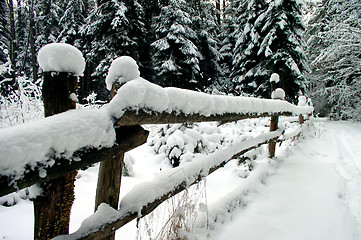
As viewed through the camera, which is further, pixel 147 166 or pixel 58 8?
pixel 58 8

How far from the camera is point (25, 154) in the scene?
0.62 m

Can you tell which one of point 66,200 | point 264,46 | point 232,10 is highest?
point 232,10

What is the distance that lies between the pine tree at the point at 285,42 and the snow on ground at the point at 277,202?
9.25 meters

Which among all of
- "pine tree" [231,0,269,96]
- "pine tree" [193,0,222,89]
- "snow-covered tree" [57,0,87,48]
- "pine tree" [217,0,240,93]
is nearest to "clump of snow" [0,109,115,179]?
"pine tree" [231,0,269,96]

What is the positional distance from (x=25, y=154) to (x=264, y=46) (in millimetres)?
14048

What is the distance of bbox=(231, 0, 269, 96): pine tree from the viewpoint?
13.5 meters

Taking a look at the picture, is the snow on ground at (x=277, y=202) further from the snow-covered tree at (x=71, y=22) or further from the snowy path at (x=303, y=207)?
the snow-covered tree at (x=71, y=22)

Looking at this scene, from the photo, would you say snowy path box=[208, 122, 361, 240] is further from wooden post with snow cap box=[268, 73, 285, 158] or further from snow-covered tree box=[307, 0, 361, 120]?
snow-covered tree box=[307, 0, 361, 120]

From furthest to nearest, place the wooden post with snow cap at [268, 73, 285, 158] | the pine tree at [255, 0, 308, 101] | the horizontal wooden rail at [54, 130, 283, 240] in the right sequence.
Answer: the pine tree at [255, 0, 308, 101] < the wooden post with snow cap at [268, 73, 285, 158] < the horizontal wooden rail at [54, 130, 283, 240]

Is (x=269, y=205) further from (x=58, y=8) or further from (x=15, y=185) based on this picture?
(x=58, y=8)

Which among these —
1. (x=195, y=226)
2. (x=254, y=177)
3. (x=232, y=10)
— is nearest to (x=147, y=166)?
(x=254, y=177)

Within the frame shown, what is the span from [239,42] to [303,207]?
14.8 m

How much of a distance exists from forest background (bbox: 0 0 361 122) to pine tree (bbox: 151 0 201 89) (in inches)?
2.7

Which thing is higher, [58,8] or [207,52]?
[58,8]
